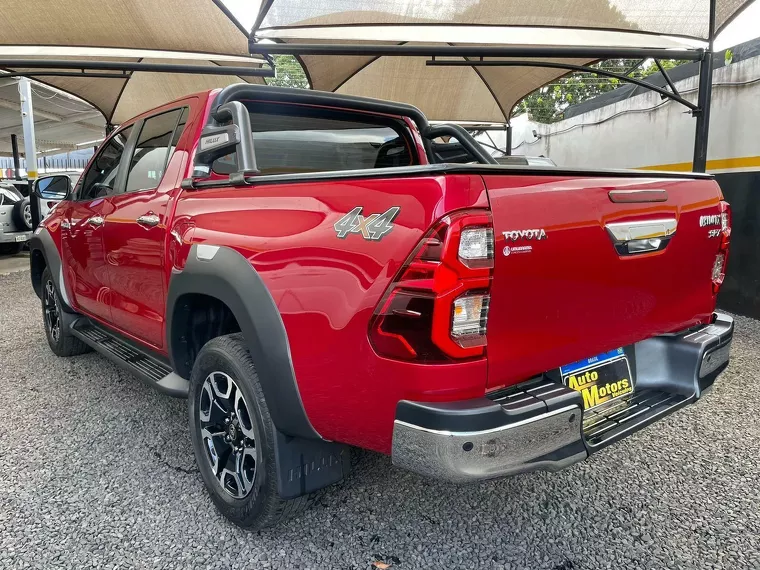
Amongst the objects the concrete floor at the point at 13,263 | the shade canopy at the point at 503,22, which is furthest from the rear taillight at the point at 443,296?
the concrete floor at the point at 13,263

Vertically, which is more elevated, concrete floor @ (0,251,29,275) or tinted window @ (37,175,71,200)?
tinted window @ (37,175,71,200)

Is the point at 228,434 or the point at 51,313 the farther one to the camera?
the point at 51,313

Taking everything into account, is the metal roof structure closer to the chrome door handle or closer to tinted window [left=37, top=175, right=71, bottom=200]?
tinted window [left=37, top=175, right=71, bottom=200]

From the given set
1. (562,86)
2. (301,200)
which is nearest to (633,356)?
(301,200)

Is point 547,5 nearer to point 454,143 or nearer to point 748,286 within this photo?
point 454,143

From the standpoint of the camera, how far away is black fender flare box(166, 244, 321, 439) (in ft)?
6.39

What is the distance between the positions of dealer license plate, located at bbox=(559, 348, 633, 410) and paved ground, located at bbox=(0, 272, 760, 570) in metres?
0.64

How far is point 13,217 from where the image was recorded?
1150cm

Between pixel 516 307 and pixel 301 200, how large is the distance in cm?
83

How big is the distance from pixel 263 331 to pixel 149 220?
121 cm

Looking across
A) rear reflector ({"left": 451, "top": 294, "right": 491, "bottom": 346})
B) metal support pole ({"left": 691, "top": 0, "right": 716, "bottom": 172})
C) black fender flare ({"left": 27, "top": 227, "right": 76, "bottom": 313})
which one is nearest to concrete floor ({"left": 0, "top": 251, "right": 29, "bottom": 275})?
black fender flare ({"left": 27, "top": 227, "right": 76, "bottom": 313})

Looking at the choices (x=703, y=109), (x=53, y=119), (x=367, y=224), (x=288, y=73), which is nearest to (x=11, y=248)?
(x=53, y=119)

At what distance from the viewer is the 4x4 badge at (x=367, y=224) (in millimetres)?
1667

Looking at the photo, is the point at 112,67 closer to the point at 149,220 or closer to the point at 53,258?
the point at 53,258
